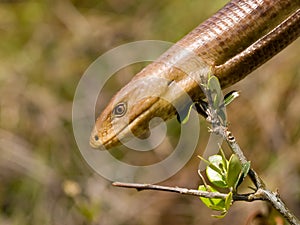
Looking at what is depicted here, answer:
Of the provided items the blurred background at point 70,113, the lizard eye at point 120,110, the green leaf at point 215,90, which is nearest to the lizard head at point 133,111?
the lizard eye at point 120,110

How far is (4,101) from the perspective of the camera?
3.48 metres

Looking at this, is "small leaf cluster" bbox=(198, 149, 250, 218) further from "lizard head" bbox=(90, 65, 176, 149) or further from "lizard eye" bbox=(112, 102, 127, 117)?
"lizard eye" bbox=(112, 102, 127, 117)

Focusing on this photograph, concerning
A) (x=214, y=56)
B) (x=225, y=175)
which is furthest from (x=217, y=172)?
(x=214, y=56)

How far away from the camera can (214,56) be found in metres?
1.35

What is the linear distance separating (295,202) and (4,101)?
141 cm

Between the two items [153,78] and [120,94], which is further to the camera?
[120,94]

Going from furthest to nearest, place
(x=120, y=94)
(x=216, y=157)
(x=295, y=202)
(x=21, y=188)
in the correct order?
(x=21, y=188), (x=295, y=202), (x=120, y=94), (x=216, y=157)

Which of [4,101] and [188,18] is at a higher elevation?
[188,18]

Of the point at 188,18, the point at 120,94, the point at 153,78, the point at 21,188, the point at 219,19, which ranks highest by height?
the point at 219,19

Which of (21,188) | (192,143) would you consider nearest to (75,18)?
(21,188)

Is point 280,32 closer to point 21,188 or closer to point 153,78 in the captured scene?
point 153,78

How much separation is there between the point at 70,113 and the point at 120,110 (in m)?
1.92

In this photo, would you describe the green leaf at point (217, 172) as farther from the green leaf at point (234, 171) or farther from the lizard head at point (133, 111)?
the lizard head at point (133, 111)

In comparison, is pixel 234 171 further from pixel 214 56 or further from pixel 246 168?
pixel 214 56
